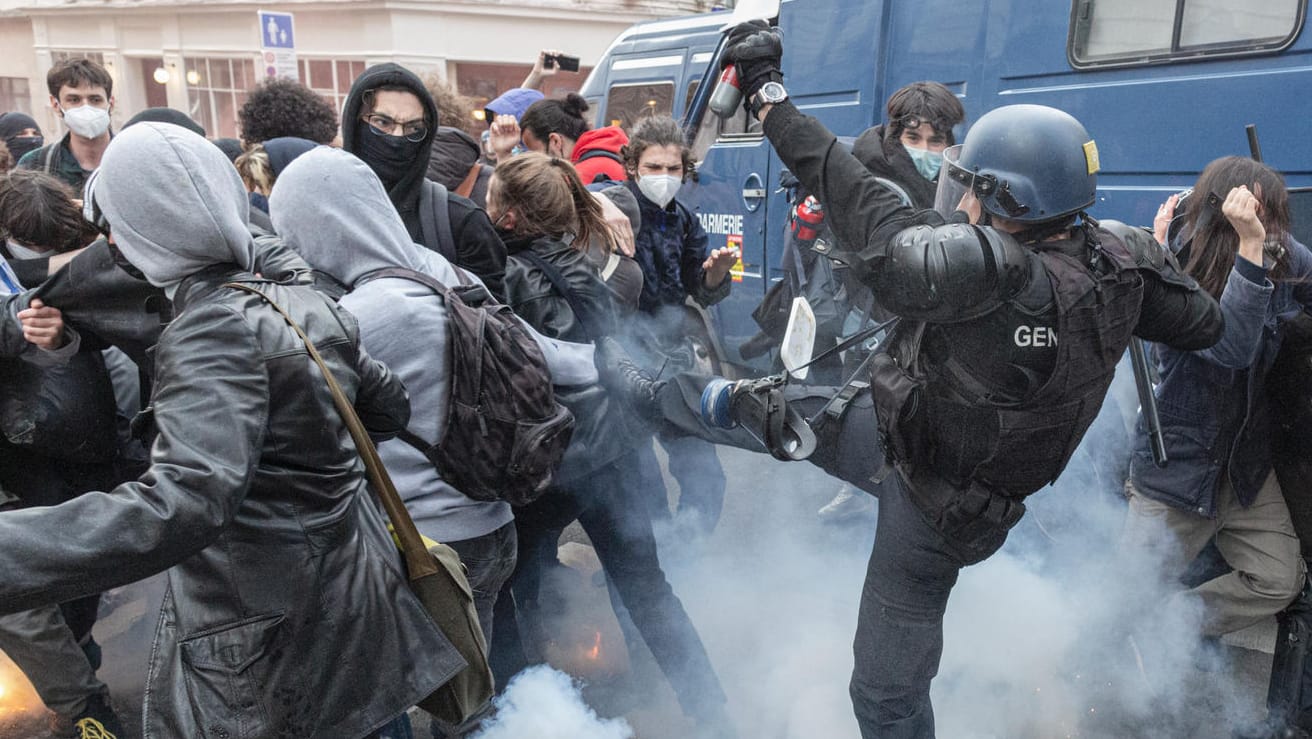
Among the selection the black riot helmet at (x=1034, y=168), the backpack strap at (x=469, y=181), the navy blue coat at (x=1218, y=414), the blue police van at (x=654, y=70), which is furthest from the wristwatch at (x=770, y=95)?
the blue police van at (x=654, y=70)

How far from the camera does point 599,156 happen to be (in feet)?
15.8

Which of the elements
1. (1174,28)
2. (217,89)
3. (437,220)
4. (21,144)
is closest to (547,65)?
(21,144)

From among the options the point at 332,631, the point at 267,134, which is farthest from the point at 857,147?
the point at 332,631

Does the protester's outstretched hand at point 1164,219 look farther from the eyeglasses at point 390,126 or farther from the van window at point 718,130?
the van window at point 718,130

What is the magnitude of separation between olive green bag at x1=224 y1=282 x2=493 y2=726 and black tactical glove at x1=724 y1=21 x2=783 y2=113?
1.33 metres

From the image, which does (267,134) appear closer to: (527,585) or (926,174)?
(527,585)

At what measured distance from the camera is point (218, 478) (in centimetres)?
147

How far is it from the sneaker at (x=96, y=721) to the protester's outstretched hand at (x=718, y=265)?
265cm

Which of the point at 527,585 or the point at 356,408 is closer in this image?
the point at 356,408

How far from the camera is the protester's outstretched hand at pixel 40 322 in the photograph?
2.56 meters

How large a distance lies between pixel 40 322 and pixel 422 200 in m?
1.06

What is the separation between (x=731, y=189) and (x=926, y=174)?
2502mm

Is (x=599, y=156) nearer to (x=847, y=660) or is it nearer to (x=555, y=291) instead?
(x=555, y=291)

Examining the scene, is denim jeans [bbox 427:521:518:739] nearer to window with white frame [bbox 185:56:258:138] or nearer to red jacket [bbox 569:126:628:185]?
red jacket [bbox 569:126:628:185]
